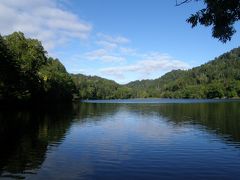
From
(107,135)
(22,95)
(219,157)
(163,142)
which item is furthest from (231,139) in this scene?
(22,95)

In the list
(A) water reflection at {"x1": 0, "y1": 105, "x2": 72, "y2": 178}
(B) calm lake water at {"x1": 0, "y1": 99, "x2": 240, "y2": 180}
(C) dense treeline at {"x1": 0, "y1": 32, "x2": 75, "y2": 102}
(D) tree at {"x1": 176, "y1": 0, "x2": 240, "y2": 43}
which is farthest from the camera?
(C) dense treeline at {"x1": 0, "y1": 32, "x2": 75, "y2": 102}

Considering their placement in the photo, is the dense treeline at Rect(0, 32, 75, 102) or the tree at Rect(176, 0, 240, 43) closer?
the tree at Rect(176, 0, 240, 43)

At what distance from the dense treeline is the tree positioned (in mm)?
83276

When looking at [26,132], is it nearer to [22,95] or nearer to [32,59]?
[22,95]

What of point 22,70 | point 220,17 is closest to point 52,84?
point 22,70

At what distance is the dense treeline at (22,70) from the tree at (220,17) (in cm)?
8328

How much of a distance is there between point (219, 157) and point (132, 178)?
11.6m

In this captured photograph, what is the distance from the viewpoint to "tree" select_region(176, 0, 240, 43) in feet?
44.9

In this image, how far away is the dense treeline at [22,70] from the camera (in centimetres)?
9819

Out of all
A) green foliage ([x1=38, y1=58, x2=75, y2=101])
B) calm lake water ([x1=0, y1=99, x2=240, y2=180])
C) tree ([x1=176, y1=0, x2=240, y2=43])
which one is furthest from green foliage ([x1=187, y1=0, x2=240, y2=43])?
green foliage ([x1=38, y1=58, x2=75, y2=101])

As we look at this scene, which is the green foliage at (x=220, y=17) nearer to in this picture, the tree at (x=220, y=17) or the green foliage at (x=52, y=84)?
the tree at (x=220, y=17)

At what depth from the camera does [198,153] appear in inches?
1463

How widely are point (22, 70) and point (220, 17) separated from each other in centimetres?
10472

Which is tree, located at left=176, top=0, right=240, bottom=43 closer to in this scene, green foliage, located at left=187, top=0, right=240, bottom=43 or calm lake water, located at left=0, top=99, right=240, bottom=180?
green foliage, located at left=187, top=0, right=240, bottom=43
